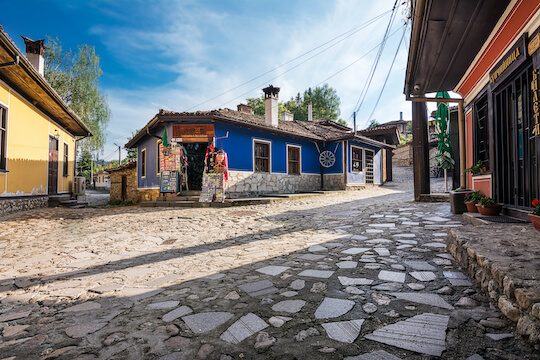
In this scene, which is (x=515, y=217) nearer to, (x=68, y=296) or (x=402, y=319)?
(x=402, y=319)

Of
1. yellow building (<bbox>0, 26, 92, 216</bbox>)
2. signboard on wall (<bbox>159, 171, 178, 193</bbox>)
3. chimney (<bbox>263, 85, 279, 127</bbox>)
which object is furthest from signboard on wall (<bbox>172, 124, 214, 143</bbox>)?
yellow building (<bbox>0, 26, 92, 216</bbox>)

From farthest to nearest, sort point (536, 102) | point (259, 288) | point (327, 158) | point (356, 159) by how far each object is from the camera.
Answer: point (356, 159)
point (327, 158)
point (536, 102)
point (259, 288)

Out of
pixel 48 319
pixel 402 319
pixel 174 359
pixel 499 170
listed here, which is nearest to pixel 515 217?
→ pixel 499 170

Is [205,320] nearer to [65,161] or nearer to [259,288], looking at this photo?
[259,288]

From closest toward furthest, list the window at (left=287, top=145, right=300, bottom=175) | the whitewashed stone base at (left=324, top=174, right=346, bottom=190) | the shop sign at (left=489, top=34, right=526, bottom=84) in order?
the shop sign at (left=489, top=34, right=526, bottom=84)
the window at (left=287, top=145, right=300, bottom=175)
the whitewashed stone base at (left=324, top=174, right=346, bottom=190)

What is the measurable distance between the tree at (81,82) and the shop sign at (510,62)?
20.4 m

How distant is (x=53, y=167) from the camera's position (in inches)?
421

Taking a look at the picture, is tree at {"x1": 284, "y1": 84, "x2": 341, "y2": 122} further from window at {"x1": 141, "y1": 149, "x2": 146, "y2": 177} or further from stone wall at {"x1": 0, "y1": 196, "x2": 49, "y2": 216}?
stone wall at {"x1": 0, "y1": 196, "x2": 49, "y2": 216}

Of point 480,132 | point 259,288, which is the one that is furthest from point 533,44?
point 259,288

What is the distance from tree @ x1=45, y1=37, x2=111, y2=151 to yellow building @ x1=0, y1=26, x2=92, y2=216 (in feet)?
21.1

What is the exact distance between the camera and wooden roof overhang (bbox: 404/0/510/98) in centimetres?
357

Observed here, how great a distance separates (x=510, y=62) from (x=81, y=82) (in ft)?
68.9

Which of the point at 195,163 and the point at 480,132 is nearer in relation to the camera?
the point at 480,132

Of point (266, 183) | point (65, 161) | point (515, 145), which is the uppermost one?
point (65, 161)
